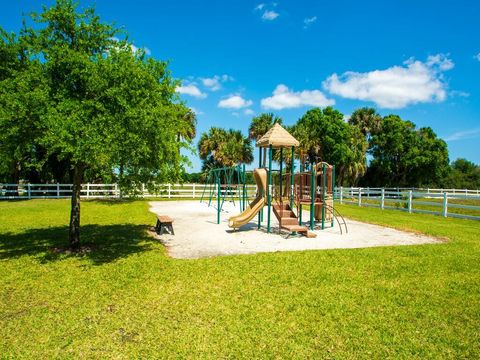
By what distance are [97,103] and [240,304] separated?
4.88m

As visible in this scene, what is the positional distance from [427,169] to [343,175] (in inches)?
419

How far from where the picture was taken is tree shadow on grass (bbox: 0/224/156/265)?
26.8 ft

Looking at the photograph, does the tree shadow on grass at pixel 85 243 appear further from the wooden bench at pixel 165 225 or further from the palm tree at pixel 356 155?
the palm tree at pixel 356 155

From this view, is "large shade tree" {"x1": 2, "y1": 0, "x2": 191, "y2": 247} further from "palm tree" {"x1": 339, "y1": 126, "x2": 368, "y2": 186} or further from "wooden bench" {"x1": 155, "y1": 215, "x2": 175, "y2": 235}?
"palm tree" {"x1": 339, "y1": 126, "x2": 368, "y2": 186}

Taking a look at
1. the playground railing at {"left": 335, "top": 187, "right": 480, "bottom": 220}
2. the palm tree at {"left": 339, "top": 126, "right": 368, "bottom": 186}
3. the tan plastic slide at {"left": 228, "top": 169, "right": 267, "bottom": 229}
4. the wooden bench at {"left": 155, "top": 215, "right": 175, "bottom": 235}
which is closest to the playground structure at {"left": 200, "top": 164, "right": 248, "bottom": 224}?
the tan plastic slide at {"left": 228, "top": 169, "right": 267, "bottom": 229}

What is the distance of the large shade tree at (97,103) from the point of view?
670 centimetres

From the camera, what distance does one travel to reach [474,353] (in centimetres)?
396

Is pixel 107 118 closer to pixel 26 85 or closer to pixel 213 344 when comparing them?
pixel 26 85

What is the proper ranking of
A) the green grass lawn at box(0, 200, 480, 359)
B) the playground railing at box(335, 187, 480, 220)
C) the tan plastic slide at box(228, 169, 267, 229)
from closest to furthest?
the green grass lawn at box(0, 200, 480, 359) < the tan plastic slide at box(228, 169, 267, 229) < the playground railing at box(335, 187, 480, 220)

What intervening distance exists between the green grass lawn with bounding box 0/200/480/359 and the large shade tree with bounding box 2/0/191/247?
7.31 ft

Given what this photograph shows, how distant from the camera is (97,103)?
710cm

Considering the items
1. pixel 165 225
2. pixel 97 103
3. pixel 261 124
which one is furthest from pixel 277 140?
pixel 261 124

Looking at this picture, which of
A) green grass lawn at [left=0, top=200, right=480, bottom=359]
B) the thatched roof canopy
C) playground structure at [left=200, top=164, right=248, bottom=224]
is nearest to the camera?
green grass lawn at [left=0, top=200, right=480, bottom=359]

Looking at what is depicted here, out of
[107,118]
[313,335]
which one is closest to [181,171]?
[107,118]
